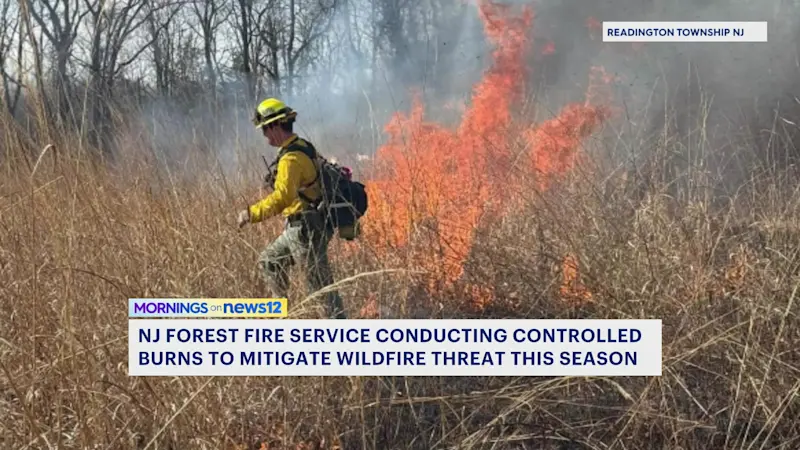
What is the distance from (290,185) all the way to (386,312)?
97 cm

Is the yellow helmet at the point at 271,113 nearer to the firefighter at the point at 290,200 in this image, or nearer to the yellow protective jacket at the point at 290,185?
the firefighter at the point at 290,200

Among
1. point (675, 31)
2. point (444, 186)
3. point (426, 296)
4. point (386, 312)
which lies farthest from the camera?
point (675, 31)

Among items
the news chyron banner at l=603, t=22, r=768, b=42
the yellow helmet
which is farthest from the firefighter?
the news chyron banner at l=603, t=22, r=768, b=42

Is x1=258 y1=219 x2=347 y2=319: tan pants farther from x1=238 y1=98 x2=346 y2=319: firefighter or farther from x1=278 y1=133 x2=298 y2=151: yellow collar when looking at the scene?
x1=278 y1=133 x2=298 y2=151: yellow collar

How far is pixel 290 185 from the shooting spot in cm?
304

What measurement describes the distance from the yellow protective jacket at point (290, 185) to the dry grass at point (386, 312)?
179mm

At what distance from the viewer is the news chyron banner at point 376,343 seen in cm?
199

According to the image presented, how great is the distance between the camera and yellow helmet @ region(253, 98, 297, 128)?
3.14 m

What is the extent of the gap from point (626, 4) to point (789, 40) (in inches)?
90.7

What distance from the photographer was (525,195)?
3.37m

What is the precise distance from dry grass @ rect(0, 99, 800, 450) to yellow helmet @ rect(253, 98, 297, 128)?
0.37 metres

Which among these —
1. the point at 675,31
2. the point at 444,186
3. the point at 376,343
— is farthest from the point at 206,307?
the point at 675,31

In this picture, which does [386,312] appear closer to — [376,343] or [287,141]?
[376,343]

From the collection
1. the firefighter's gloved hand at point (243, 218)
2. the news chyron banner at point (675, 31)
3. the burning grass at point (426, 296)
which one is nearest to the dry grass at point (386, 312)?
the burning grass at point (426, 296)
